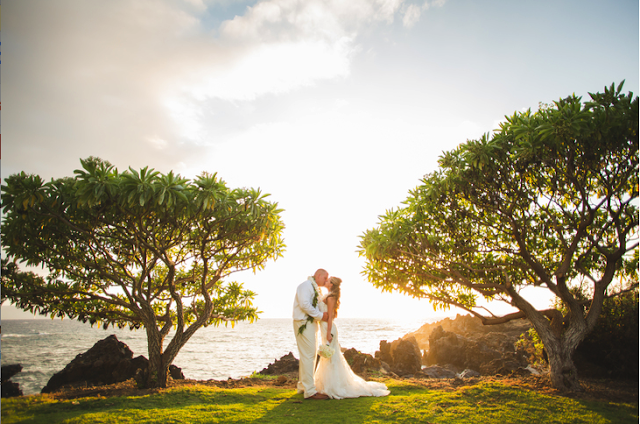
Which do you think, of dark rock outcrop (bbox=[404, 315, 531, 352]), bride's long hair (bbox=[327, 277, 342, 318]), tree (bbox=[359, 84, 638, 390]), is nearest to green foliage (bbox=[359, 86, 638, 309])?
tree (bbox=[359, 84, 638, 390])

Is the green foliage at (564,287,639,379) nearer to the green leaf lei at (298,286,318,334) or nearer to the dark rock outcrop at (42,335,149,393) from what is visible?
Answer: the green leaf lei at (298,286,318,334)

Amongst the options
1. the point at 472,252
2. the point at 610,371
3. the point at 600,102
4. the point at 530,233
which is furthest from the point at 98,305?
the point at 610,371

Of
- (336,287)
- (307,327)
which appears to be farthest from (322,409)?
(336,287)

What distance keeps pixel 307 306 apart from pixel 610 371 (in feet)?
28.2

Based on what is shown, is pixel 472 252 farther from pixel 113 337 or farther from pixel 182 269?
pixel 113 337

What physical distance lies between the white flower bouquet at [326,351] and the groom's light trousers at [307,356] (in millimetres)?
152

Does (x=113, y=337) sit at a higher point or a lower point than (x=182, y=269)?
lower

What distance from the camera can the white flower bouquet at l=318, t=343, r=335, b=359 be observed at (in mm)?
6598

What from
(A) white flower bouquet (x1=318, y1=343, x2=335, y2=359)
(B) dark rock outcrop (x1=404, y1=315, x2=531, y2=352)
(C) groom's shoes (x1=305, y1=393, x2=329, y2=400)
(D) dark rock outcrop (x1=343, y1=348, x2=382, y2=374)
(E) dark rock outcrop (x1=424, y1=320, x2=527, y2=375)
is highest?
(A) white flower bouquet (x1=318, y1=343, x2=335, y2=359)

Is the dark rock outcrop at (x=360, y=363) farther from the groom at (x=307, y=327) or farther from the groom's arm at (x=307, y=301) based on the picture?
the groom's arm at (x=307, y=301)

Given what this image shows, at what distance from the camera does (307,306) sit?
6.48 meters

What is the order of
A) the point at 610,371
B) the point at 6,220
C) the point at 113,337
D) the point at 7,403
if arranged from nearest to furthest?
the point at 7,403 < the point at 6,220 < the point at 610,371 < the point at 113,337

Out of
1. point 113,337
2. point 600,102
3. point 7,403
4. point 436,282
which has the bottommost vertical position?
point 113,337

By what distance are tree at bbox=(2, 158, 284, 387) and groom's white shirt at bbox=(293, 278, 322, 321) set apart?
202 cm
